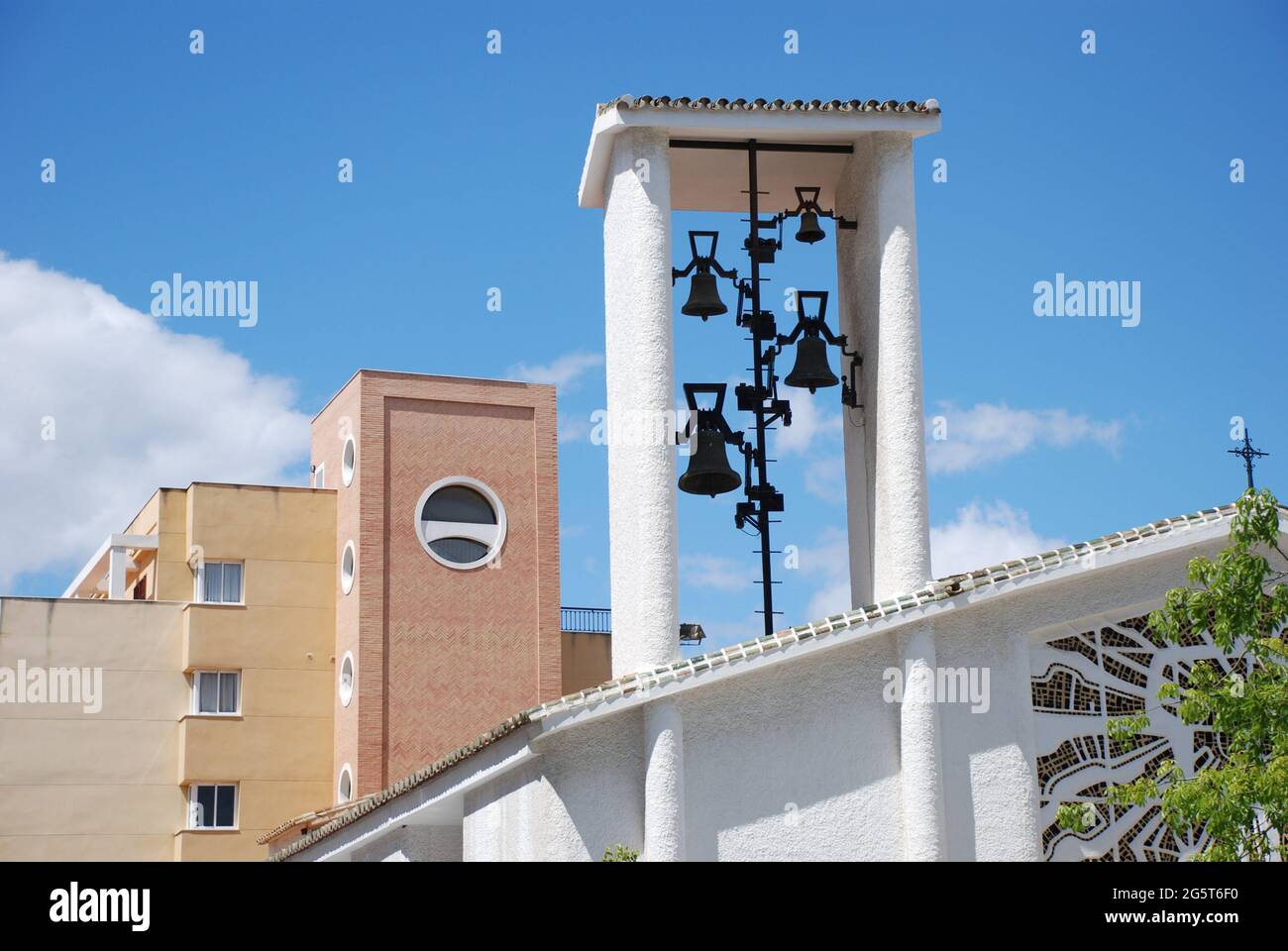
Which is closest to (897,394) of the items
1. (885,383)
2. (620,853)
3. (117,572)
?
(885,383)

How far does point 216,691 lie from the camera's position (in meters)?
35.4

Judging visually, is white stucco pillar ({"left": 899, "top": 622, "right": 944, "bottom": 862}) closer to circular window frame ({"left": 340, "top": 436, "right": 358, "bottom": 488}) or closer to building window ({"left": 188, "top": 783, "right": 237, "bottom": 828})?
circular window frame ({"left": 340, "top": 436, "right": 358, "bottom": 488})

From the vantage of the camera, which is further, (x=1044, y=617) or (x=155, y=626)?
(x=155, y=626)

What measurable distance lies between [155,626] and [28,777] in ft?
11.7

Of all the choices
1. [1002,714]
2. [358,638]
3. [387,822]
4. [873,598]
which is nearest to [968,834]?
[1002,714]

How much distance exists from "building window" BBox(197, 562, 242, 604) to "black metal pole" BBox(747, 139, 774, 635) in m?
19.9

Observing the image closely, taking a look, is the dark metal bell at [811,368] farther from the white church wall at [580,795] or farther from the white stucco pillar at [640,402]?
the white church wall at [580,795]

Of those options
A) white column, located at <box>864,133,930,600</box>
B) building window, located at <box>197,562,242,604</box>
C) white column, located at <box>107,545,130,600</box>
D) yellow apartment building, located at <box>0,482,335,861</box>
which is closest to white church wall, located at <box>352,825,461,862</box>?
white column, located at <box>864,133,930,600</box>

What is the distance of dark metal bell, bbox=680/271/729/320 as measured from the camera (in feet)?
58.9

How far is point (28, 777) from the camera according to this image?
3403 cm

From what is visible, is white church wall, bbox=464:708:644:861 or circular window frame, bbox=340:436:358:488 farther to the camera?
circular window frame, bbox=340:436:358:488

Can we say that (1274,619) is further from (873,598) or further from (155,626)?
(155,626)
